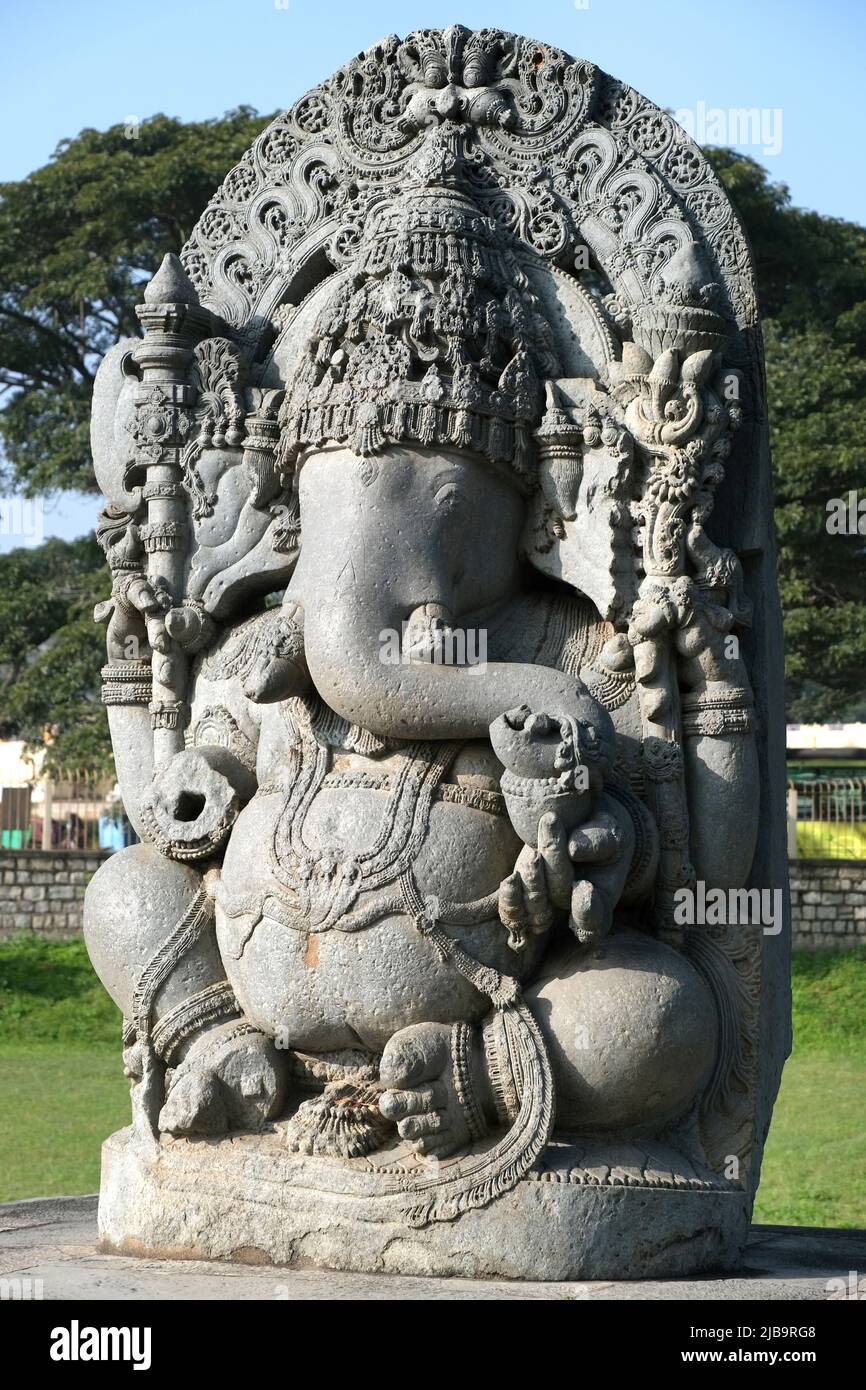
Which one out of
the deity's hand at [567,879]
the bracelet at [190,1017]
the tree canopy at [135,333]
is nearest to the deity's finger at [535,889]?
the deity's hand at [567,879]

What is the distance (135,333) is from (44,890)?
17.9 ft

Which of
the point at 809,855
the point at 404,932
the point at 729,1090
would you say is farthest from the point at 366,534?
the point at 809,855

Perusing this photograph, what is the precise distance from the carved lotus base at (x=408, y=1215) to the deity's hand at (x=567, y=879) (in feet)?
2.01

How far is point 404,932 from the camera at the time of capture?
521cm

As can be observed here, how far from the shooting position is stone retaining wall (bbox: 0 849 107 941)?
674 inches

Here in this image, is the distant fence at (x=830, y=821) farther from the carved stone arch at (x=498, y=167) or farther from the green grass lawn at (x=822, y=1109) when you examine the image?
the carved stone arch at (x=498, y=167)

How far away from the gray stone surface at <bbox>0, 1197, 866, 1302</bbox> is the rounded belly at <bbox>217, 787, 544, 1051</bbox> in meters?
0.67

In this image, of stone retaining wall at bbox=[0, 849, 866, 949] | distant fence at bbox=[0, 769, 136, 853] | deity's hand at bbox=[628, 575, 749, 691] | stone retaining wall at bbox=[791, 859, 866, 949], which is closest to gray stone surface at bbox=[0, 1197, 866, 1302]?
deity's hand at bbox=[628, 575, 749, 691]

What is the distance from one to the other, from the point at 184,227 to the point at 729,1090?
48.0 feet

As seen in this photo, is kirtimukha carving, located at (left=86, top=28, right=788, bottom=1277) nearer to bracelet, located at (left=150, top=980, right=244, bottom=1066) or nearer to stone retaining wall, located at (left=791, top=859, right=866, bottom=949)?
bracelet, located at (left=150, top=980, right=244, bottom=1066)

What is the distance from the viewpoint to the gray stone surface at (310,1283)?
15.8ft

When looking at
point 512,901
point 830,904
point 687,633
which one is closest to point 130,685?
point 512,901

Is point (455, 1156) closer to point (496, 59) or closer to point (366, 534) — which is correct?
point (366, 534)

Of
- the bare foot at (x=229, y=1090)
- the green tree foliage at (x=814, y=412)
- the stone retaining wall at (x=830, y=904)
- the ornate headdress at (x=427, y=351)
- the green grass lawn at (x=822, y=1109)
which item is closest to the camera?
the bare foot at (x=229, y=1090)
